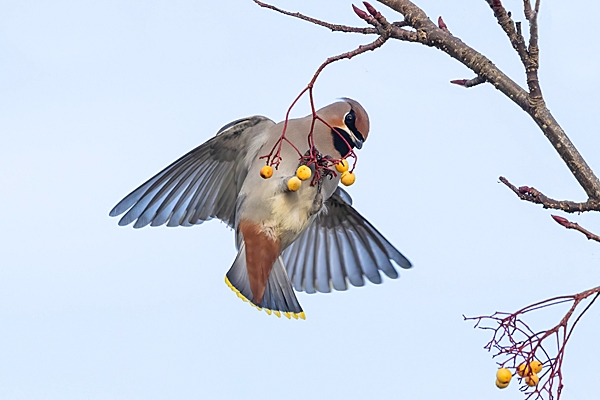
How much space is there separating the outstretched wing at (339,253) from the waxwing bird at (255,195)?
0.34 feet

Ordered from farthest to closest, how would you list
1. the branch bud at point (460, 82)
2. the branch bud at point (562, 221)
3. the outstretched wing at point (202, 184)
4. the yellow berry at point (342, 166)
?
the outstretched wing at point (202, 184)
the yellow berry at point (342, 166)
the branch bud at point (460, 82)
the branch bud at point (562, 221)

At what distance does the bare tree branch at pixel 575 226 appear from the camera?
204cm

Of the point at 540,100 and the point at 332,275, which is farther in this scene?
the point at 332,275

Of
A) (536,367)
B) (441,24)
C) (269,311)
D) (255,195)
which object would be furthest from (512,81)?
(269,311)

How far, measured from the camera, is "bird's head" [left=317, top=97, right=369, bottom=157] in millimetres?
4159

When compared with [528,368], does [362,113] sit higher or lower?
higher

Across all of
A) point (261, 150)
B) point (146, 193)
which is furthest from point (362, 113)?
point (146, 193)

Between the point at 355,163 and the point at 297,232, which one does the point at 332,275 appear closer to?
the point at 297,232

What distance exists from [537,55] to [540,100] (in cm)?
12

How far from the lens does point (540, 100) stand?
2.25 meters

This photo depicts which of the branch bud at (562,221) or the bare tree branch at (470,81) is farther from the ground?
the bare tree branch at (470,81)

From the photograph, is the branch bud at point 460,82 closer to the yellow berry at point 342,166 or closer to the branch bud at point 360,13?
the branch bud at point 360,13

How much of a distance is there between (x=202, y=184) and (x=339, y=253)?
4.10 ft

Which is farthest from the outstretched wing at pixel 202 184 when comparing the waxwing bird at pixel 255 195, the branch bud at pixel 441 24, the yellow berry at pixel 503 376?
the yellow berry at pixel 503 376
